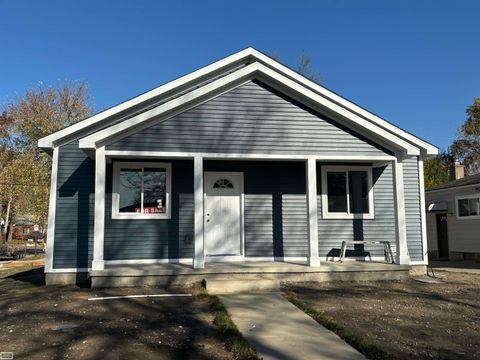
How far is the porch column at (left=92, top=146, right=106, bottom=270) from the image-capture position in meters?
9.09

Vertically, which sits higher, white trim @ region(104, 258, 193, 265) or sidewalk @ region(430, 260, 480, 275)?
white trim @ region(104, 258, 193, 265)

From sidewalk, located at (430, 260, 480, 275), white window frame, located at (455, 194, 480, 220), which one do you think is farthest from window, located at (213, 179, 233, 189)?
white window frame, located at (455, 194, 480, 220)

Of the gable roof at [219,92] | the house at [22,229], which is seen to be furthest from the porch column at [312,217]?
the house at [22,229]

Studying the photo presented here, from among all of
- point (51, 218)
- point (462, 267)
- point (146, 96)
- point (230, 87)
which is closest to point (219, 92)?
point (230, 87)

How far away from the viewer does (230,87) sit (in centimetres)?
1024

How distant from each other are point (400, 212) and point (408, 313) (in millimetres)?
4051

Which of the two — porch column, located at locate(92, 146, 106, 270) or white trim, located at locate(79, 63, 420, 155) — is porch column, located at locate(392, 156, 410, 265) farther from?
porch column, located at locate(92, 146, 106, 270)

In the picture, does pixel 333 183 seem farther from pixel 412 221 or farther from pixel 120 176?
pixel 120 176

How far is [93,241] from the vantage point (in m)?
9.88

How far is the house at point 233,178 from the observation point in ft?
32.1

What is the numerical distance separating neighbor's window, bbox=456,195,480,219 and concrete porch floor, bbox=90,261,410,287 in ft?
27.4

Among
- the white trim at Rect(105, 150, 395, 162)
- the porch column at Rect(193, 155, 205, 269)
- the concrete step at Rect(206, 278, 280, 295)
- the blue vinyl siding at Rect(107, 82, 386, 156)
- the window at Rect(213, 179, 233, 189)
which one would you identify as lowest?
the concrete step at Rect(206, 278, 280, 295)

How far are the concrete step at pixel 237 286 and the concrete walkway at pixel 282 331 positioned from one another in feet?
1.90

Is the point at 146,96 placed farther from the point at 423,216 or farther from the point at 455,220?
the point at 455,220
